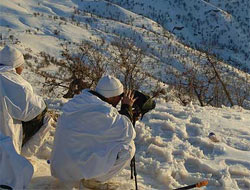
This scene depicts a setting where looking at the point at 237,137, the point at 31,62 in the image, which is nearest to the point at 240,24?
the point at 31,62

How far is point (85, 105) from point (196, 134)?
7.22ft

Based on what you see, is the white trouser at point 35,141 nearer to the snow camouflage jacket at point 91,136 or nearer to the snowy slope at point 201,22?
the snow camouflage jacket at point 91,136

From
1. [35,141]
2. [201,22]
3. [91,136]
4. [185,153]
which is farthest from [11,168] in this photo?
[201,22]

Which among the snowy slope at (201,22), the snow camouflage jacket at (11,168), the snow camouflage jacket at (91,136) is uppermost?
the snow camouflage jacket at (91,136)

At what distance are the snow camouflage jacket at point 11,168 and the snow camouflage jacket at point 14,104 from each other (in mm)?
453

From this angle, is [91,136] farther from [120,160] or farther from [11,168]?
[11,168]

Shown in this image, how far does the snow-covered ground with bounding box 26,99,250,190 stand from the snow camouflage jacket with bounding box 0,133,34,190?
0.93 feet

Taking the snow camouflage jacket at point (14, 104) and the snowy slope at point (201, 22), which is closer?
the snow camouflage jacket at point (14, 104)

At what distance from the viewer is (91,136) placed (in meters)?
2.99

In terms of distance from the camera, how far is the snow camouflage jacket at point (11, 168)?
2.84 m

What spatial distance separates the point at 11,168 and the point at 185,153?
198cm

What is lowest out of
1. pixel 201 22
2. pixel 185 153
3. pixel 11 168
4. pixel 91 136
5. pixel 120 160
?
pixel 201 22

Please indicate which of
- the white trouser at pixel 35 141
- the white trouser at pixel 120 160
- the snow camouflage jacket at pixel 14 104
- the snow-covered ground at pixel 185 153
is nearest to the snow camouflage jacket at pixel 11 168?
the snow-covered ground at pixel 185 153

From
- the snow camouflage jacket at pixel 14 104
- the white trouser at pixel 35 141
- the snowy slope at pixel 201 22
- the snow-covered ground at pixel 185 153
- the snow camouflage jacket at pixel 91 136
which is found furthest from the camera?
the snowy slope at pixel 201 22
